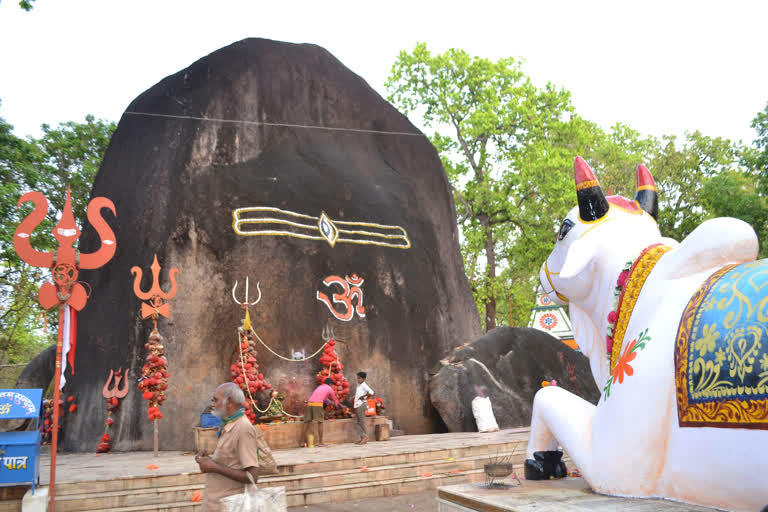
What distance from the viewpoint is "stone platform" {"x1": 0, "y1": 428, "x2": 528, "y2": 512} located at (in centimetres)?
769

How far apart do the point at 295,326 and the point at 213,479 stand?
29.3ft

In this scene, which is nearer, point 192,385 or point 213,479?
point 213,479

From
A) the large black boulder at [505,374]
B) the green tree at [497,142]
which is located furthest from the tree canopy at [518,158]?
the large black boulder at [505,374]

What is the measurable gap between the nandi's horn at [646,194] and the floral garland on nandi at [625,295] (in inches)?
33.8

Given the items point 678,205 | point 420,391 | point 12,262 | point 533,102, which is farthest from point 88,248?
point 678,205

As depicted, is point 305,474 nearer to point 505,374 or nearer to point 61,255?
point 61,255

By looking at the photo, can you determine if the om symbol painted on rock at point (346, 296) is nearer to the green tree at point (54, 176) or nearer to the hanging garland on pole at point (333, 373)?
the hanging garland on pole at point (333, 373)

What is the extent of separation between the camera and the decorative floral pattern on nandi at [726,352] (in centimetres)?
318

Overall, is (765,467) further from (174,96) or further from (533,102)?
(533,102)

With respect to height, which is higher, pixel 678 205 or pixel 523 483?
pixel 678 205

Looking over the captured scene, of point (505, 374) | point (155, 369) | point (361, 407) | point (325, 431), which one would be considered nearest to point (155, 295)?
point (155, 369)

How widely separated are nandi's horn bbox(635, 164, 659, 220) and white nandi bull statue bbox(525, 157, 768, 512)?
18 centimetres

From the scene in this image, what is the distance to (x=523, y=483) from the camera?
16.4 ft

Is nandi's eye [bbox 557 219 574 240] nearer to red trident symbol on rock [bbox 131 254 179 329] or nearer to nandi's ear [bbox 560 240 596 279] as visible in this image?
nandi's ear [bbox 560 240 596 279]
